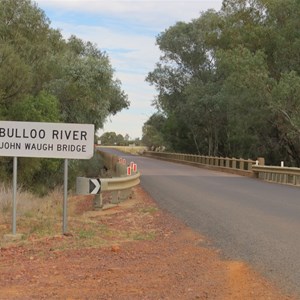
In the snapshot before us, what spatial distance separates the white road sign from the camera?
9266mm

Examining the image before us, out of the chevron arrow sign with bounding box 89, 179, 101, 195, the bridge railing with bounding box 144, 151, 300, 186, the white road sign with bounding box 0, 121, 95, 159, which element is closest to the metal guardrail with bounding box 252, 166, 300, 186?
the bridge railing with bounding box 144, 151, 300, 186

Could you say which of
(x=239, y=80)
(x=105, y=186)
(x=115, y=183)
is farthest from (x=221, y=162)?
(x=105, y=186)

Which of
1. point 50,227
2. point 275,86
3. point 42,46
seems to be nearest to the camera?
point 50,227

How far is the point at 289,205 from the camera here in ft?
45.2

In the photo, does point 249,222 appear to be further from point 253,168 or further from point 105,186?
point 253,168

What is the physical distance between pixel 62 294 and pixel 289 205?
376 inches

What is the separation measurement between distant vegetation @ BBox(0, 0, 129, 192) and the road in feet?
19.9

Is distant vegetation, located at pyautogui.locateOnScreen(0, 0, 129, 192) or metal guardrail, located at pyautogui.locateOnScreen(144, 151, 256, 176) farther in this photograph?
metal guardrail, located at pyautogui.locateOnScreen(144, 151, 256, 176)

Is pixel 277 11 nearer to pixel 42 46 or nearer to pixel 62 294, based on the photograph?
pixel 42 46

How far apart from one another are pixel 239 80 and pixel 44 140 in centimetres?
2492

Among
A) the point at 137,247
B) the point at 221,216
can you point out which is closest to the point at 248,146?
the point at 221,216

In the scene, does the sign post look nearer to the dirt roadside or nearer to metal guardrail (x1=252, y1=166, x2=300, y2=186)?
the dirt roadside

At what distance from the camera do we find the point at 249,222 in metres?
10.6

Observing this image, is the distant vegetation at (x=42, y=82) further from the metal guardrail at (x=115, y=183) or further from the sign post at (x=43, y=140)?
the sign post at (x=43, y=140)
